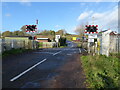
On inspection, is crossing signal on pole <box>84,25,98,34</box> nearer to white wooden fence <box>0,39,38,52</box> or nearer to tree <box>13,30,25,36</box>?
white wooden fence <box>0,39,38,52</box>

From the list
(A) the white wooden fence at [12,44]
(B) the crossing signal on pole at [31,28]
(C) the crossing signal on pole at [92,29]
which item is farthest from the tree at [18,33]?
(C) the crossing signal on pole at [92,29]

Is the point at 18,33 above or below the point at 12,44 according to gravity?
above

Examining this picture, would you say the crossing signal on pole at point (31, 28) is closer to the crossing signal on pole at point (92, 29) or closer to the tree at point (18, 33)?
the crossing signal on pole at point (92, 29)

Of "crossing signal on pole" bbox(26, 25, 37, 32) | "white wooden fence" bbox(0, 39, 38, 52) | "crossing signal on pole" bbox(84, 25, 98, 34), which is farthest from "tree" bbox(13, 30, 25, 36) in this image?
"crossing signal on pole" bbox(84, 25, 98, 34)

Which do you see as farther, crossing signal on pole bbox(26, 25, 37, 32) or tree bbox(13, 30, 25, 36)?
tree bbox(13, 30, 25, 36)

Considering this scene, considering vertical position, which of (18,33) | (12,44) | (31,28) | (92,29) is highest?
(18,33)

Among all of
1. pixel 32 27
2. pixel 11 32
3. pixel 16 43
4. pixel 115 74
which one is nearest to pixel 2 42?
pixel 16 43

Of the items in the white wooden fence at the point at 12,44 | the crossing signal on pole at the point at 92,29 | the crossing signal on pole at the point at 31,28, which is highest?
the crossing signal on pole at the point at 31,28

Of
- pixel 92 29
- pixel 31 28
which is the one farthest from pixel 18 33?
pixel 92 29

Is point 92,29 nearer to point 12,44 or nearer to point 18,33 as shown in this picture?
point 12,44

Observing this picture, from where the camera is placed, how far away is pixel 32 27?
2353 centimetres

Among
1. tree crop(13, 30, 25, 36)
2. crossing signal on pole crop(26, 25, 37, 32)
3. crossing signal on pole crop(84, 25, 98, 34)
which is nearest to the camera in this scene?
crossing signal on pole crop(84, 25, 98, 34)

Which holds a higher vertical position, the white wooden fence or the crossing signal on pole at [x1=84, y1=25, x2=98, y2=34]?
the crossing signal on pole at [x1=84, y1=25, x2=98, y2=34]

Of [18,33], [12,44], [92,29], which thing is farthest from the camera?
[18,33]
